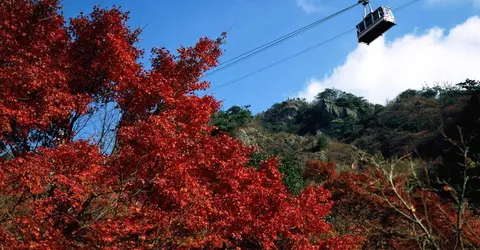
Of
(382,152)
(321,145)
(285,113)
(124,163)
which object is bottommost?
(124,163)

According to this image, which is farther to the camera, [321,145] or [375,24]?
[321,145]

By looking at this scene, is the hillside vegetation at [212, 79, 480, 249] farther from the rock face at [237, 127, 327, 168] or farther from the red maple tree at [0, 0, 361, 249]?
the red maple tree at [0, 0, 361, 249]

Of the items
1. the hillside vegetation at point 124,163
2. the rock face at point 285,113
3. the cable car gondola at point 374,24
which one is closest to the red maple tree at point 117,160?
the hillside vegetation at point 124,163

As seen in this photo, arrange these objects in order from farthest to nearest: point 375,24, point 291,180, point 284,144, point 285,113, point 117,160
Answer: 1. point 285,113
2. point 284,144
3. point 291,180
4. point 375,24
5. point 117,160

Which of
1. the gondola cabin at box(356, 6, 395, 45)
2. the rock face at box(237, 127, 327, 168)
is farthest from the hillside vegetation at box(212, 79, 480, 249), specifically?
the gondola cabin at box(356, 6, 395, 45)

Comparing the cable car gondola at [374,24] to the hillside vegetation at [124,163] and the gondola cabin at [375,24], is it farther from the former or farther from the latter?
the hillside vegetation at [124,163]

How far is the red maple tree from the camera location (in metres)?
9.14

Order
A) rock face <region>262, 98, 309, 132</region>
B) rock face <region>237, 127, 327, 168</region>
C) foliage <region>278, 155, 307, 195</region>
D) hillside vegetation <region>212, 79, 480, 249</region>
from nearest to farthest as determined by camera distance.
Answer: hillside vegetation <region>212, 79, 480, 249</region>
foliage <region>278, 155, 307, 195</region>
rock face <region>237, 127, 327, 168</region>
rock face <region>262, 98, 309, 132</region>

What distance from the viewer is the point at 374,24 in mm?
11383

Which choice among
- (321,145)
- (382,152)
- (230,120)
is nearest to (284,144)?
(321,145)

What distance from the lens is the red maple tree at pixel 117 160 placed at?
30.0ft

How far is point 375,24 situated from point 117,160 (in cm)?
849

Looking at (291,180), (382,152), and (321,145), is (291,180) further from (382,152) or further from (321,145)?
(382,152)

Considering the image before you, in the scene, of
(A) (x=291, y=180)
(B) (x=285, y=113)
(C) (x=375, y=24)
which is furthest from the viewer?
(B) (x=285, y=113)
